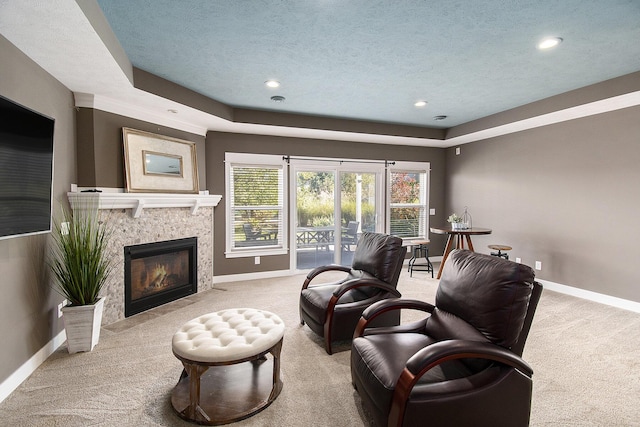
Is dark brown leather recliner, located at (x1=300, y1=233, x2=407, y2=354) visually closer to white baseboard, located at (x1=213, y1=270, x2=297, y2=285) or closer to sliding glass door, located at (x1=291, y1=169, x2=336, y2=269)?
white baseboard, located at (x1=213, y1=270, x2=297, y2=285)

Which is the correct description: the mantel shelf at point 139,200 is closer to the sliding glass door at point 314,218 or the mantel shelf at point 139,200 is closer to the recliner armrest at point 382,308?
the sliding glass door at point 314,218

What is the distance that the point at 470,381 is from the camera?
5.45 feet

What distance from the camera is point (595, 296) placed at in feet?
14.0

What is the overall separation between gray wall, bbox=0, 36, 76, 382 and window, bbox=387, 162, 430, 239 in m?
5.04

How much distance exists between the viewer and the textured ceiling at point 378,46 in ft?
7.55

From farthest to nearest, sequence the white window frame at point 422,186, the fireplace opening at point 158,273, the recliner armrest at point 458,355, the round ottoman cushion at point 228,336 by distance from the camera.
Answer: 1. the white window frame at point 422,186
2. the fireplace opening at point 158,273
3. the round ottoman cushion at point 228,336
4. the recliner armrest at point 458,355

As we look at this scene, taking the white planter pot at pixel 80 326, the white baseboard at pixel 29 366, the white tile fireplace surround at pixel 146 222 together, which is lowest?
the white baseboard at pixel 29 366

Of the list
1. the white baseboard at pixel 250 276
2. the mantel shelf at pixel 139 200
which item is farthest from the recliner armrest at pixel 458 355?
the white baseboard at pixel 250 276

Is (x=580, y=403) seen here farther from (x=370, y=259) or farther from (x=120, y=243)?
(x=120, y=243)

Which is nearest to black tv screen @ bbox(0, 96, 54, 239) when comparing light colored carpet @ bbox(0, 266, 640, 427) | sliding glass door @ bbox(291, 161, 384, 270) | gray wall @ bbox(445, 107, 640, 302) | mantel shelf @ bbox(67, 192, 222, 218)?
mantel shelf @ bbox(67, 192, 222, 218)

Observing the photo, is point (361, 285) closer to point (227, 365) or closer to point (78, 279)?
point (227, 365)

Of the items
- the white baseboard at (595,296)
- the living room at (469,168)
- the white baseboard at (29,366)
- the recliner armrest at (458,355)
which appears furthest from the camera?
the white baseboard at (595,296)

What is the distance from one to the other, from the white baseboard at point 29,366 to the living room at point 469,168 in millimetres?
11

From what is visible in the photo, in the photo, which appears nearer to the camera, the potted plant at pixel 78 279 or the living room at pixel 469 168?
the living room at pixel 469 168
